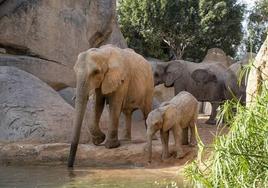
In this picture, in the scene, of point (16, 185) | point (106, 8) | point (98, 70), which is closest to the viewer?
point (16, 185)

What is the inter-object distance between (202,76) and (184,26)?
49.6ft

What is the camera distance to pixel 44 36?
15383 millimetres

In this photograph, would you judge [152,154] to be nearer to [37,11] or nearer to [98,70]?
[98,70]

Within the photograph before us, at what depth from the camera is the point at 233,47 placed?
35125 mm

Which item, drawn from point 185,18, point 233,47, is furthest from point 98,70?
point 233,47

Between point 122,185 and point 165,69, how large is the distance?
11.0 metres

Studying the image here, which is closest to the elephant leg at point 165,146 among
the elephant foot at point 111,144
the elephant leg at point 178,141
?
the elephant leg at point 178,141

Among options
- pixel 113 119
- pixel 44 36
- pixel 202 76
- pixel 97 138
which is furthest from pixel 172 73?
pixel 113 119

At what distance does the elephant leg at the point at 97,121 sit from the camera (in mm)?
10453

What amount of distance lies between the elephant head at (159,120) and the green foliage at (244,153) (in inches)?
240

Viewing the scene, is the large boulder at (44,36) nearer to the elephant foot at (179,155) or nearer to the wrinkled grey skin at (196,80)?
the wrinkled grey skin at (196,80)

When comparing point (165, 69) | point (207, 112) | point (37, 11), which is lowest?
point (207, 112)

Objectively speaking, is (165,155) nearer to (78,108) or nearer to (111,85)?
(111,85)

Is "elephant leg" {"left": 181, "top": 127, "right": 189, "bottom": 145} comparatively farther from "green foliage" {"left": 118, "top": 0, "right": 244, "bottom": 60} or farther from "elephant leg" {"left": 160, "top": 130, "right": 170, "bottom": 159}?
"green foliage" {"left": 118, "top": 0, "right": 244, "bottom": 60}
